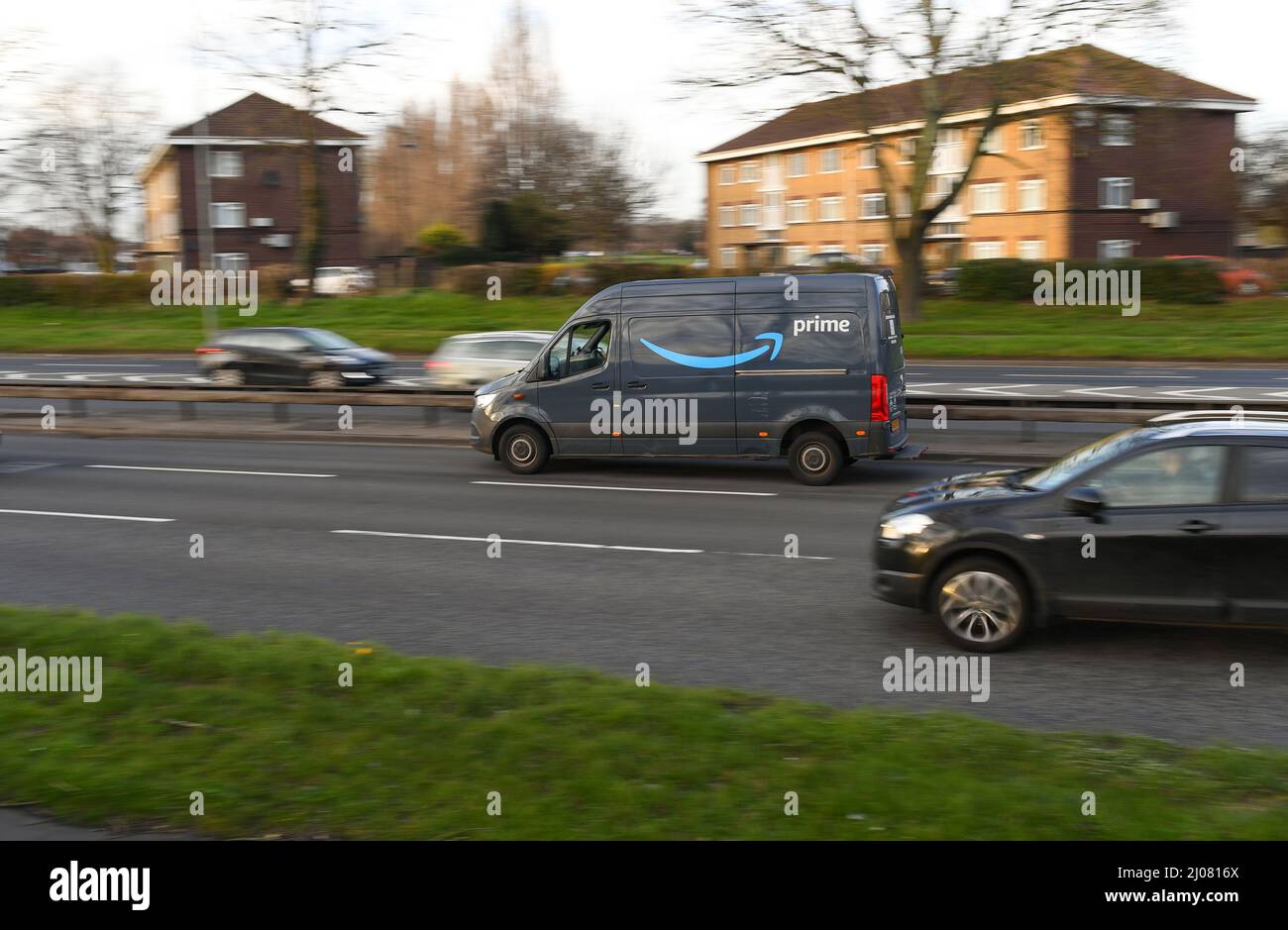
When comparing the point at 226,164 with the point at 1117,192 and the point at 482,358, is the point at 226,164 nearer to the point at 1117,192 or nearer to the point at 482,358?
the point at 1117,192

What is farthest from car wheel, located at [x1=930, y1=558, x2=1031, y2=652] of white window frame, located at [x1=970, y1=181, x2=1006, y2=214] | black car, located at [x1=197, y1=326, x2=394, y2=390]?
white window frame, located at [x1=970, y1=181, x2=1006, y2=214]

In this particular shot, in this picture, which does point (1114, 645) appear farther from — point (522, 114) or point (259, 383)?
point (522, 114)

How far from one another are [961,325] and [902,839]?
35.1m

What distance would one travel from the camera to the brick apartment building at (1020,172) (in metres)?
34.3

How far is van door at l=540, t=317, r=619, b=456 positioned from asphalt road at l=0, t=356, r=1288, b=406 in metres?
8.10

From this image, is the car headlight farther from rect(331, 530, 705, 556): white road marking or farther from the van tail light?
the van tail light

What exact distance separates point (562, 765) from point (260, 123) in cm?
5318

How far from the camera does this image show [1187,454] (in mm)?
7496

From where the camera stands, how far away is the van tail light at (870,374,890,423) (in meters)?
14.1

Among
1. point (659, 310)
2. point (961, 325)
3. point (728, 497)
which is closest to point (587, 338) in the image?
point (659, 310)

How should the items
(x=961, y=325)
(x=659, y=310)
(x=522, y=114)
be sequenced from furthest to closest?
(x=522, y=114) < (x=961, y=325) < (x=659, y=310)

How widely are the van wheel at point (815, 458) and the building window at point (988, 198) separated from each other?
49.5m

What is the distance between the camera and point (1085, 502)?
7.54 m
